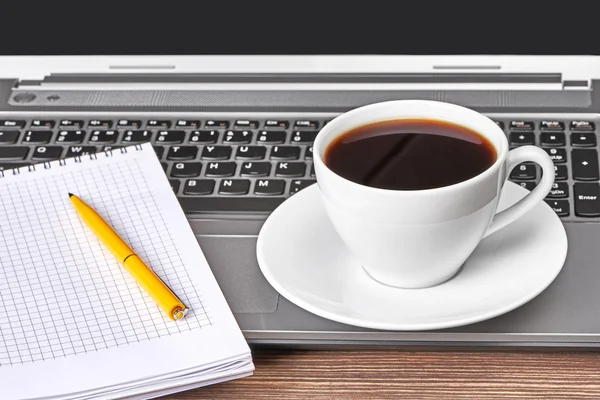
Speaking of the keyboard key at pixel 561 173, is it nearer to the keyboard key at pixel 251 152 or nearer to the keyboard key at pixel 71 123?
the keyboard key at pixel 251 152

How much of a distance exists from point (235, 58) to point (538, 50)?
0.33 m

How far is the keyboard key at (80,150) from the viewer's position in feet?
2.62

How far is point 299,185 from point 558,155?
23cm

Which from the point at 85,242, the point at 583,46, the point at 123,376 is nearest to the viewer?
the point at 123,376

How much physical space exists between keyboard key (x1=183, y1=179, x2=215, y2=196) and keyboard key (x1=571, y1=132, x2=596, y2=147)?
33 cm

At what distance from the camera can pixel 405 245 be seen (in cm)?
54

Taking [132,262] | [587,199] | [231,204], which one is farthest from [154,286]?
[587,199]

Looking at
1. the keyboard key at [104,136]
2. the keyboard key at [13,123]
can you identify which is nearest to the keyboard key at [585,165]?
the keyboard key at [104,136]

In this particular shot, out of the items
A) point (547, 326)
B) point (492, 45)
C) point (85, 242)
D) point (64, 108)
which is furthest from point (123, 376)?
point (492, 45)

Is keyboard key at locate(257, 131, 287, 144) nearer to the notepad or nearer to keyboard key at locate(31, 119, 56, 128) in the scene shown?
the notepad

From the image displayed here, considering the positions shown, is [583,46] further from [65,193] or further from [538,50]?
[65,193]

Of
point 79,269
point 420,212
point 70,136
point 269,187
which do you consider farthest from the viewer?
point 70,136

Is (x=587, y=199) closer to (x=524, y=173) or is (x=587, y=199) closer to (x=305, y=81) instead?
(x=524, y=173)

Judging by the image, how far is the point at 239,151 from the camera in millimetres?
774
